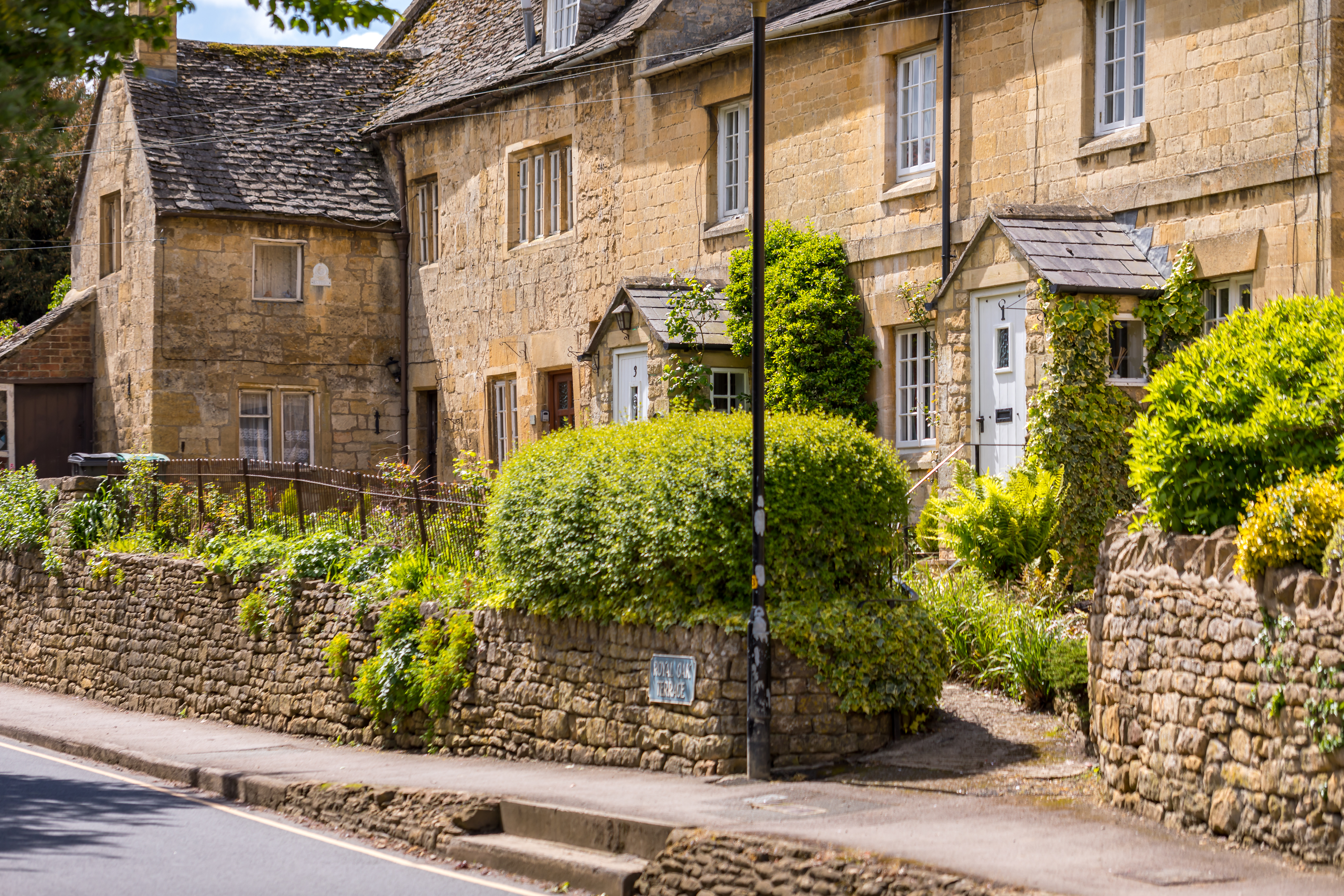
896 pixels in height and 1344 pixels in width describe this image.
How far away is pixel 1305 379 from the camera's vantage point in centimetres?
841

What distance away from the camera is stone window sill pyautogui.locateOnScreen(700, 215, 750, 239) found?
65.9 ft

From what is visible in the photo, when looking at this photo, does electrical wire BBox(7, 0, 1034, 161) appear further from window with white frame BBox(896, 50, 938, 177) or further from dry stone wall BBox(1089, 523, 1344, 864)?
dry stone wall BBox(1089, 523, 1344, 864)

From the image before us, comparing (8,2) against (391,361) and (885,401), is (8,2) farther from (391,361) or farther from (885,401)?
(391,361)

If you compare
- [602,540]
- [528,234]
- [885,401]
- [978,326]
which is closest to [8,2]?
[602,540]

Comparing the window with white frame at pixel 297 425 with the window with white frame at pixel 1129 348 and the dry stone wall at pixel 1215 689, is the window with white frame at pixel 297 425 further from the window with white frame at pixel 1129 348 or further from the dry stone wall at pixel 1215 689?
the dry stone wall at pixel 1215 689

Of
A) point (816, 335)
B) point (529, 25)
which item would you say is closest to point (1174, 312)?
point (816, 335)

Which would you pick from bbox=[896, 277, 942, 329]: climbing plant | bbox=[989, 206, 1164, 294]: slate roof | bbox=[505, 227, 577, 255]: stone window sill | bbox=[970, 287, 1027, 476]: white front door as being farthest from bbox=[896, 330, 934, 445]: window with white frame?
bbox=[505, 227, 577, 255]: stone window sill

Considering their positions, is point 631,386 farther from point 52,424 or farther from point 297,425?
point 52,424

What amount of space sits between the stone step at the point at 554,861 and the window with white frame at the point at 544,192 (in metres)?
14.6

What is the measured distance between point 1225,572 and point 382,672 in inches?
317

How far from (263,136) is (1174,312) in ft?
57.6

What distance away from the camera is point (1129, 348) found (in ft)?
49.7

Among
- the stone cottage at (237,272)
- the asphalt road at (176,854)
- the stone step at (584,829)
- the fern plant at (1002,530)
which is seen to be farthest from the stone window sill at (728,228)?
the stone step at (584,829)

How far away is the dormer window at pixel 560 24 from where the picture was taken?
23656mm
